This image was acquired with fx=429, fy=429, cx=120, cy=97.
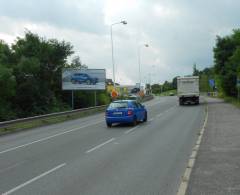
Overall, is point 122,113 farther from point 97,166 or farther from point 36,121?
point 97,166

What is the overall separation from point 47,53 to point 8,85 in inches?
443

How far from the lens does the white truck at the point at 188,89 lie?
49616 mm

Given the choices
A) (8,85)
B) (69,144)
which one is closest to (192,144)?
(69,144)

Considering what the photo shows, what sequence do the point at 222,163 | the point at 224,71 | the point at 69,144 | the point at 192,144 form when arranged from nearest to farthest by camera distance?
the point at 222,163 < the point at 192,144 < the point at 69,144 < the point at 224,71

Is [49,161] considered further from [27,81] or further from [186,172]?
[27,81]

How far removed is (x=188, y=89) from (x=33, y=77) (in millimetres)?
17893

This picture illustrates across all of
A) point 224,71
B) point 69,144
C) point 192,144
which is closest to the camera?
point 192,144

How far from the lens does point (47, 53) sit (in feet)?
156

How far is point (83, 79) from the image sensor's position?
49.2 m

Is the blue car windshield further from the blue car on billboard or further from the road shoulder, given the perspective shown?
the blue car on billboard

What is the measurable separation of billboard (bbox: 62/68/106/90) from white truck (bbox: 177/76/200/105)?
9.11 metres

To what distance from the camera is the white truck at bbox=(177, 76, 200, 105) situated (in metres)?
49.6

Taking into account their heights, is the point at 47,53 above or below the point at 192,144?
above

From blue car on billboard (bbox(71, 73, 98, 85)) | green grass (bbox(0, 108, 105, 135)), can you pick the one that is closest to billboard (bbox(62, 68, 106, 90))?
blue car on billboard (bbox(71, 73, 98, 85))
